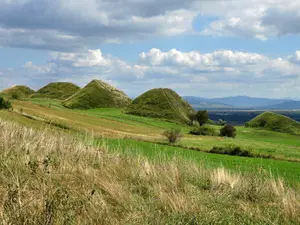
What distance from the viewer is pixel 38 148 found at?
10.0 metres

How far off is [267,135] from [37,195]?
101 meters

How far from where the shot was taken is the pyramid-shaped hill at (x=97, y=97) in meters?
113

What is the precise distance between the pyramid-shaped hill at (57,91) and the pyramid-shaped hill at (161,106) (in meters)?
34.6

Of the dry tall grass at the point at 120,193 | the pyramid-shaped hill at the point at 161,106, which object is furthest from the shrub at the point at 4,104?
the pyramid-shaped hill at the point at 161,106

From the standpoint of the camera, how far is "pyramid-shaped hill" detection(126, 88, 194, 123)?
106625 millimetres

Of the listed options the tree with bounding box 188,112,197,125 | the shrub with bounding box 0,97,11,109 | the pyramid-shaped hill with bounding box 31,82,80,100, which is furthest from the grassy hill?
the shrub with bounding box 0,97,11,109

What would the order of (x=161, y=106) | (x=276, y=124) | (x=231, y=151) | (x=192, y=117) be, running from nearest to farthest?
1. (x=231, y=151)
2. (x=192, y=117)
3. (x=161, y=106)
4. (x=276, y=124)

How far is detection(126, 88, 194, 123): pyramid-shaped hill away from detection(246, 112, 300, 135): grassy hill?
26.7 m

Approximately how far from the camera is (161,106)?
367ft

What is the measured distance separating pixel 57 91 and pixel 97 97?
97.3ft

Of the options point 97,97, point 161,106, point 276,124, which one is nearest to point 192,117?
point 161,106

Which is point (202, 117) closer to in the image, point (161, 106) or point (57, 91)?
point (161, 106)

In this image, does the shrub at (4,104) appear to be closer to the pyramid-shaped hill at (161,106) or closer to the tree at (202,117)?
the pyramid-shaped hill at (161,106)

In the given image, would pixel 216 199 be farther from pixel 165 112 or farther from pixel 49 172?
pixel 165 112
